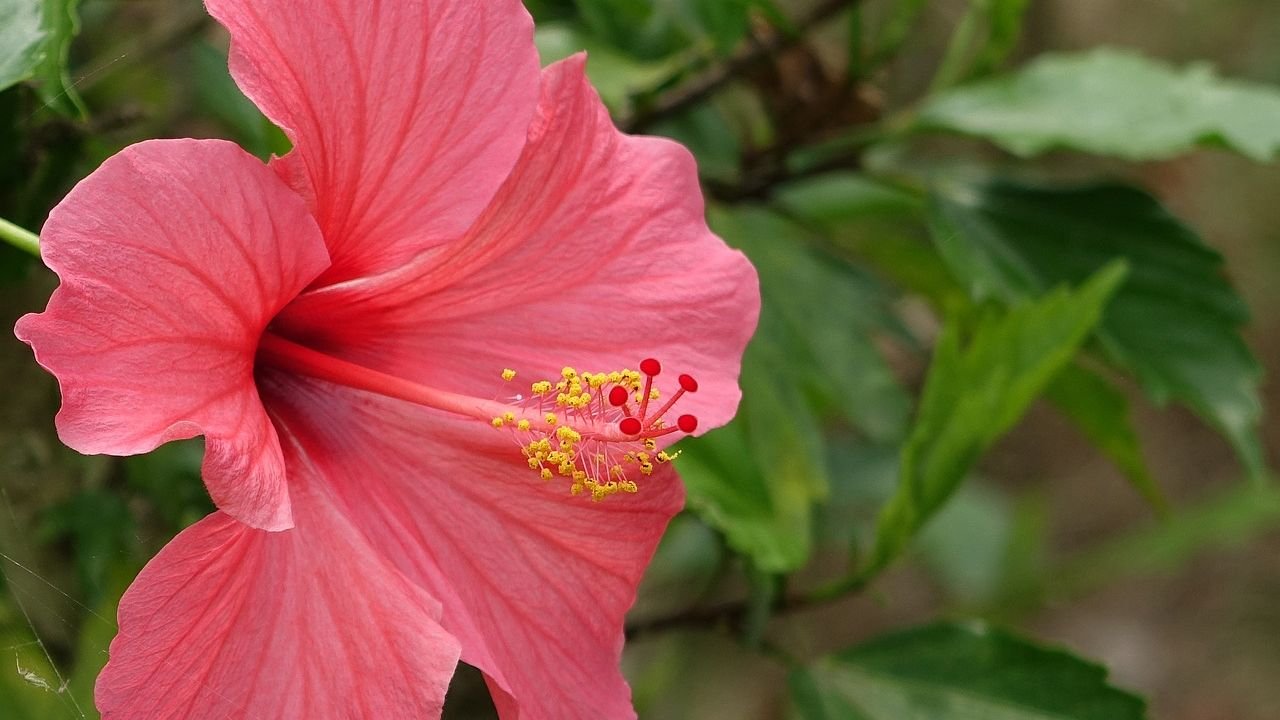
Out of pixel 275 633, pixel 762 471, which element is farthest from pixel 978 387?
pixel 275 633

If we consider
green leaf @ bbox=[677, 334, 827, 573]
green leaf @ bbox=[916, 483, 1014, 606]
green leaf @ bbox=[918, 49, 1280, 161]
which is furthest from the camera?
green leaf @ bbox=[916, 483, 1014, 606]

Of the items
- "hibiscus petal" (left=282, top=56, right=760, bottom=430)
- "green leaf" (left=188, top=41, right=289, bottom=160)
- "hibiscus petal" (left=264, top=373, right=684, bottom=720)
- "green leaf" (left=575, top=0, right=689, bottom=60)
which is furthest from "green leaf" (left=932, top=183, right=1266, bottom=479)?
"green leaf" (left=188, top=41, right=289, bottom=160)

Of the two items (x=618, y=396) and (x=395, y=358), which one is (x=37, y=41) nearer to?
(x=395, y=358)

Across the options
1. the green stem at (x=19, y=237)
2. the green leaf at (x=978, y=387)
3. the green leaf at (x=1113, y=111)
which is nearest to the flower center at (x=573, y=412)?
the green stem at (x=19, y=237)

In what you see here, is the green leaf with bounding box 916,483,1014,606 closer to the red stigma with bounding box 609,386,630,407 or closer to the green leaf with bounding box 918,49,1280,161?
the green leaf with bounding box 918,49,1280,161

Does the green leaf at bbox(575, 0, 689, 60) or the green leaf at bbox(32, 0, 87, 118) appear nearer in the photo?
the green leaf at bbox(32, 0, 87, 118)

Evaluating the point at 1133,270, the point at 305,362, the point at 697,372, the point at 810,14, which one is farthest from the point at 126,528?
the point at 1133,270

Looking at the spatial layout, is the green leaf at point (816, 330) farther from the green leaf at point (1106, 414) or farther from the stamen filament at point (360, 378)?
the stamen filament at point (360, 378)

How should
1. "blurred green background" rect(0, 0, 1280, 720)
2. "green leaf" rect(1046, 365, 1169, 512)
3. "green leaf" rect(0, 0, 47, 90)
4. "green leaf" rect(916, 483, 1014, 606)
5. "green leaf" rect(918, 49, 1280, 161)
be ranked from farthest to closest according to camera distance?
1. "green leaf" rect(916, 483, 1014, 606)
2. "green leaf" rect(1046, 365, 1169, 512)
3. "green leaf" rect(918, 49, 1280, 161)
4. "blurred green background" rect(0, 0, 1280, 720)
5. "green leaf" rect(0, 0, 47, 90)
